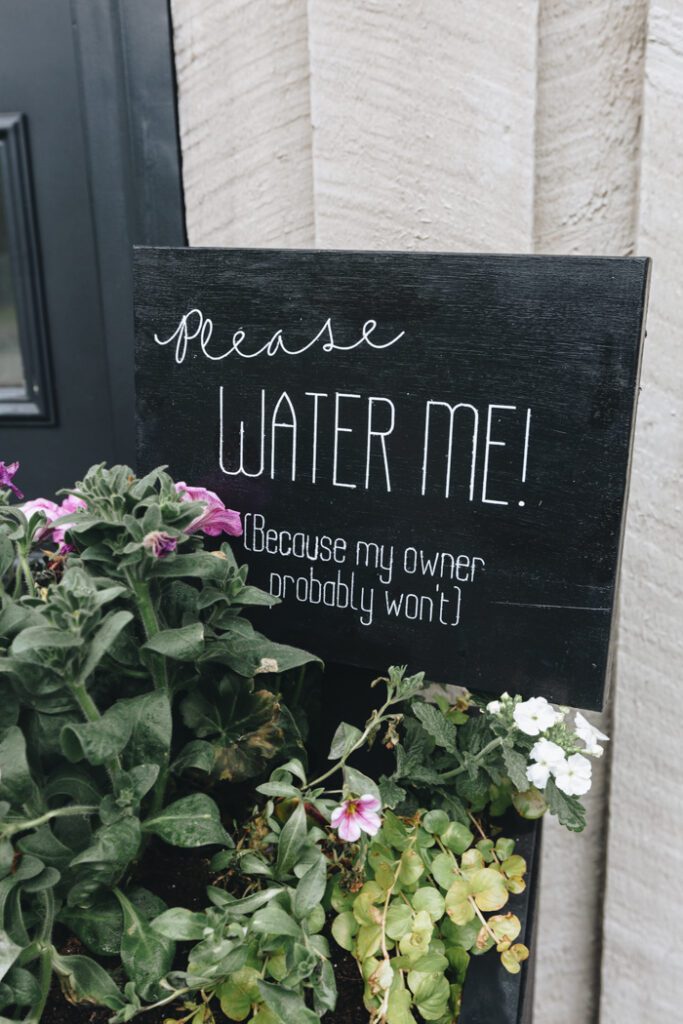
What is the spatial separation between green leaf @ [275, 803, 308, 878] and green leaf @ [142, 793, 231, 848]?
58 mm

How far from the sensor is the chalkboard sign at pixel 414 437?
33.1 inches

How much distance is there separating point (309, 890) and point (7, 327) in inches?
42.3

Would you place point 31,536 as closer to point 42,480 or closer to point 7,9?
point 42,480

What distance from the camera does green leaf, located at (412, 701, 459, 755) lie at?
0.90m

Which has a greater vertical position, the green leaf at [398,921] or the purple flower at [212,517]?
the purple flower at [212,517]

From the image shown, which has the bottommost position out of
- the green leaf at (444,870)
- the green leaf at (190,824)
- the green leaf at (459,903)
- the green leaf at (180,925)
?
the green leaf at (459,903)

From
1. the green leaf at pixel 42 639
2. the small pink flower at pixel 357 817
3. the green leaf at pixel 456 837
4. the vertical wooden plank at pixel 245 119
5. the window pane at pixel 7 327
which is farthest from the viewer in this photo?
the window pane at pixel 7 327

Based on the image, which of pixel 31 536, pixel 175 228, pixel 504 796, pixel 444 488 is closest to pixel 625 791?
pixel 504 796

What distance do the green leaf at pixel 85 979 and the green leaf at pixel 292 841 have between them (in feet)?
0.59

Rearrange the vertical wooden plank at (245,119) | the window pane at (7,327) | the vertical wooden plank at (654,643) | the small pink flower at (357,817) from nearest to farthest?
1. the small pink flower at (357,817)
2. the vertical wooden plank at (654,643)
3. the vertical wooden plank at (245,119)
4. the window pane at (7,327)

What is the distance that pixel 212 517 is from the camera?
36.2 inches

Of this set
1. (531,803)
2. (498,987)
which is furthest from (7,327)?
(498,987)

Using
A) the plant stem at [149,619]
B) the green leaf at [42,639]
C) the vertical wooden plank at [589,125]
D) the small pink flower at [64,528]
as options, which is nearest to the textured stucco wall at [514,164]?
the vertical wooden plank at [589,125]

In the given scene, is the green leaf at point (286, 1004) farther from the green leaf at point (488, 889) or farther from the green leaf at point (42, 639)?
the green leaf at point (42, 639)
